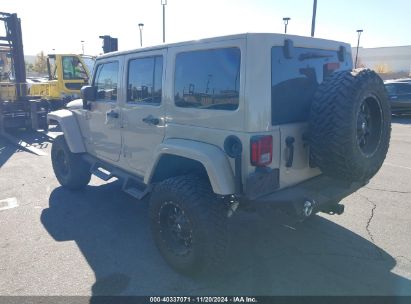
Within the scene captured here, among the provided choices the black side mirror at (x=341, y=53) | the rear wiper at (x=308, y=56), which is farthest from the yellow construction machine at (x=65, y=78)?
the rear wiper at (x=308, y=56)

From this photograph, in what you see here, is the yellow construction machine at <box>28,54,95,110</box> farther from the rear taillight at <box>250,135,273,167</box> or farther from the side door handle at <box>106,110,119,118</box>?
the rear taillight at <box>250,135,273,167</box>

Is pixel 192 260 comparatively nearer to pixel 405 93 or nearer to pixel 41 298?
pixel 41 298

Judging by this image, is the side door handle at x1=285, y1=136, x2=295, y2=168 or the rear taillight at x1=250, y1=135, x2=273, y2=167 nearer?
the rear taillight at x1=250, y1=135, x2=273, y2=167

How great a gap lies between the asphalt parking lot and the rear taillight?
0.62m

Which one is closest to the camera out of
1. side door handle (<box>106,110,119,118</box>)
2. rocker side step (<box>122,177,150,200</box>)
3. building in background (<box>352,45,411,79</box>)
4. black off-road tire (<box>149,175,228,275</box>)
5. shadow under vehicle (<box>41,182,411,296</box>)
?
black off-road tire (<box>149,175,228,275</box>)

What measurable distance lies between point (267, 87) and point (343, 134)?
0.71 m

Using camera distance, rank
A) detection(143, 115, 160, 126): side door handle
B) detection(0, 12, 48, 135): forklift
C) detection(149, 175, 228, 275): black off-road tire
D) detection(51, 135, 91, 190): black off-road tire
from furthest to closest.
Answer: detection(0, 12, 48, 135): forklift → detection(51, 135, 91, 190): black off-road tire → detection(143, 115, 160, 126): side door handle → detection(149, 175, 228, 275): black off-road tire

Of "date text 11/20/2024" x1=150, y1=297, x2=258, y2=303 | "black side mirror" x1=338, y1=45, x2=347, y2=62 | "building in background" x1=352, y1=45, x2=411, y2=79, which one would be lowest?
"date text 11/20/2024" x1=150, y1=297, x2=258, y2=303

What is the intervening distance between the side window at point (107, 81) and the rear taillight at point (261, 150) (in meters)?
2.25

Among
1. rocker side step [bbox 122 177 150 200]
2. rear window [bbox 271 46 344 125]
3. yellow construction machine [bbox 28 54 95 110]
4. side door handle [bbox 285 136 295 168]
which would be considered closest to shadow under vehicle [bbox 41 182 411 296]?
rocker side step [bbox 122 177 150 200]

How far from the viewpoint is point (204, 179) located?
10.5ft

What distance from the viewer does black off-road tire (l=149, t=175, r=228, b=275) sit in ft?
9.56

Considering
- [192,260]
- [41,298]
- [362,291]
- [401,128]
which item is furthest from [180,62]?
[401,128]

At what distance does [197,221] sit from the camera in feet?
9.57
